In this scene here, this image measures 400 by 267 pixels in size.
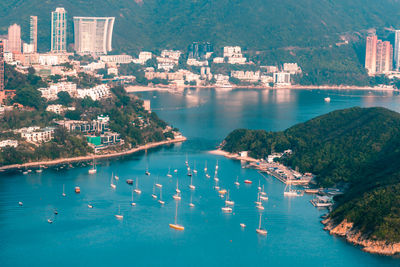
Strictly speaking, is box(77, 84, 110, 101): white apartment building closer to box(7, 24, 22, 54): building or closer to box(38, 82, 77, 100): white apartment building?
box(38, 82, 77, 100): white apartment building

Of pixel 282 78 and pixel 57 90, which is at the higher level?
pixel 282 78

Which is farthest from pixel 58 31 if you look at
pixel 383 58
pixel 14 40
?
pixel 383 58

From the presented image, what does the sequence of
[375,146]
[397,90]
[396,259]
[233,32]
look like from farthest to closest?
[233,32] → [397,90] → [375,146] → [396,259]

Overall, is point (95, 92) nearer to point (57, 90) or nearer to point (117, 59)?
point (57, 90)

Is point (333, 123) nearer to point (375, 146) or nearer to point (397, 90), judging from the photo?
point (375, 146)

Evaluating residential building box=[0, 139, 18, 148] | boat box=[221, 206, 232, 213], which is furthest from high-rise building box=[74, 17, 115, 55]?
boat box=[221, 206, 232, 213]

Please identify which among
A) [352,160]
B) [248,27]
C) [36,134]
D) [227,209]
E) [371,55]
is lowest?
[227,209]

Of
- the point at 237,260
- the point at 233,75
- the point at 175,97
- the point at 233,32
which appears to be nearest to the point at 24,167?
the point at 237,260
